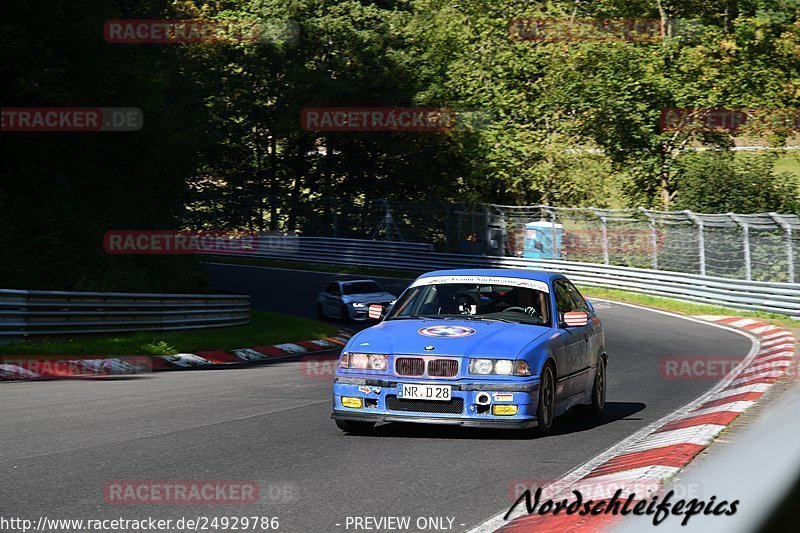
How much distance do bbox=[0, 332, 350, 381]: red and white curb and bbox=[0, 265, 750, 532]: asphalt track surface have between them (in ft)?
3.88

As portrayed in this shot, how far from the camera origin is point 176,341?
19.7 meters

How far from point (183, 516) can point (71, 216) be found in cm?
1889

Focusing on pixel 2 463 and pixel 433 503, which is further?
pixel 2 463

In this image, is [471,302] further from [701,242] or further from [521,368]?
[701,242]

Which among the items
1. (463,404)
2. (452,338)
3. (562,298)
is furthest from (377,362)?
(562,298)

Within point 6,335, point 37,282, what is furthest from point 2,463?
point 37,282

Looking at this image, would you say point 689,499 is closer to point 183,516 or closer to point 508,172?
point 183,516

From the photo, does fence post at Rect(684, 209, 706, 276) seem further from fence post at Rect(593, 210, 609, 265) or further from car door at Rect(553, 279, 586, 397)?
car door at Rect(553, 279, 586, 397)

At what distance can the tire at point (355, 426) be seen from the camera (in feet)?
31.6

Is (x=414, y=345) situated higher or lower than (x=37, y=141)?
lower

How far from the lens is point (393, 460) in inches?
321

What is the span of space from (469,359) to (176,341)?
11.6 m

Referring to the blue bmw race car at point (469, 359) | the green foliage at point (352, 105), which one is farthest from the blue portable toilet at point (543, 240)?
the blue bmw race car at point (469, 359)

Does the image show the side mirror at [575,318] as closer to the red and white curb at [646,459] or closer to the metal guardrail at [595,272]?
the red and white curb at [646,459]
